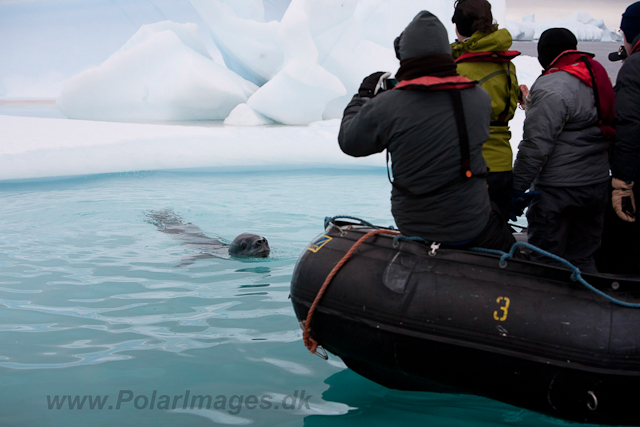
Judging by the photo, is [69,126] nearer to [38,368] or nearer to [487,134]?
[38,368]

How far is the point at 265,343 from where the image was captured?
9.91 feet

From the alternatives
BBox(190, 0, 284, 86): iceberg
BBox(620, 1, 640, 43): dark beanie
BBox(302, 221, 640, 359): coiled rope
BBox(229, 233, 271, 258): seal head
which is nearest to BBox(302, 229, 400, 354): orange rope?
BBox(302, 221, 640, 359): coiled rope

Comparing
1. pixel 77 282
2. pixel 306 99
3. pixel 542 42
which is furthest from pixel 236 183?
pixel 542 42

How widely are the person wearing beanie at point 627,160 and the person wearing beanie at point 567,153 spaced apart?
70 mm

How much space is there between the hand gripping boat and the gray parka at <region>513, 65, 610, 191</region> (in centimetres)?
56

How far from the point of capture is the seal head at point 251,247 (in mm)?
4738

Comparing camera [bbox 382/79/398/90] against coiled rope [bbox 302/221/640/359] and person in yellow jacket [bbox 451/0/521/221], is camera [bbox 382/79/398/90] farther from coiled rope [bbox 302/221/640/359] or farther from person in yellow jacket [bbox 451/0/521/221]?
coiled rope [bbox 302/221/640/359]

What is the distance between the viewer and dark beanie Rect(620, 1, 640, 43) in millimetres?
2727

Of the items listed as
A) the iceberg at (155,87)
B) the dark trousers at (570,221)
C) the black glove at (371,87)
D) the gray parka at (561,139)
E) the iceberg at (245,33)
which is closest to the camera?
the black glove at (371,87)

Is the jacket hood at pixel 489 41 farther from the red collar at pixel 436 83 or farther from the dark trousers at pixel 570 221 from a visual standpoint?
the dark trousers at pixel 570 221

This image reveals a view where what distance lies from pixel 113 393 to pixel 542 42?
2.59 metres

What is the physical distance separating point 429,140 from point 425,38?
0.38 meters

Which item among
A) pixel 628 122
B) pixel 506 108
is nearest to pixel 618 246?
pixel 628 122

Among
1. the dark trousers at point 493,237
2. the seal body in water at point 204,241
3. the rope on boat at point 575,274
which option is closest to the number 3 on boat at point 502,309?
the rope on boat at point 575,274
